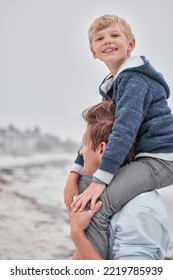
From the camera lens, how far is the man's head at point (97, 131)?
963 mm

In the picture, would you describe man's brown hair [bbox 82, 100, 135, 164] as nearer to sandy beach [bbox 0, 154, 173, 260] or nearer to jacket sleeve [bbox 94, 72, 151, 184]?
jacket sleeve [bbox 94, 72, 151, 184]

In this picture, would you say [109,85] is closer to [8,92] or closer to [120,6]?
[120,6]

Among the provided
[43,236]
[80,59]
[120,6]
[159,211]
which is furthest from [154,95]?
[43,236]

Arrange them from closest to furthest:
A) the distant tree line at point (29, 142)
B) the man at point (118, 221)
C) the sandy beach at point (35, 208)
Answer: the man at point (118, 221), the sandy beach at point (35, 208), the distant tree line at point (29, 142)

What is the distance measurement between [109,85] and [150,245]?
1.26ft

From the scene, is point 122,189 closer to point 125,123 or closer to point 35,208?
point 125,123

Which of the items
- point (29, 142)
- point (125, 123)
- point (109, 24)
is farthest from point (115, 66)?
point (29, 142)

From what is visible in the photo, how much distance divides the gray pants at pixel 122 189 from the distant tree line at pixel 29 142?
1.52 m

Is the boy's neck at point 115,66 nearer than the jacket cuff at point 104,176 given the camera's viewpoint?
No

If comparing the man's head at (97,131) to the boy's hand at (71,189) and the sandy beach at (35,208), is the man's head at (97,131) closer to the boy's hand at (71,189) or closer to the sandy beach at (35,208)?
the boy's hand at (71,189)

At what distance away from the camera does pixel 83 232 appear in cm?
94

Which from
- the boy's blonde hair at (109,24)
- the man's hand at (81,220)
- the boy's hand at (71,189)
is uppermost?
the boy's blonde hair at (109,24)

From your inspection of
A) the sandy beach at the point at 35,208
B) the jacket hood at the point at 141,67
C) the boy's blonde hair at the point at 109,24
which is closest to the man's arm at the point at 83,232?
the jacket hood at the point at 141,67

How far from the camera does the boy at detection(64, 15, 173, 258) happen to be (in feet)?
3.01
